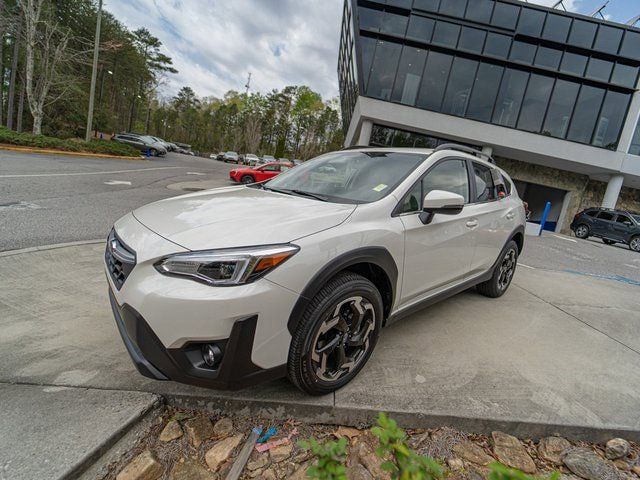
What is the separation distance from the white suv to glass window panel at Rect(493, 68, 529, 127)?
19.4 metres

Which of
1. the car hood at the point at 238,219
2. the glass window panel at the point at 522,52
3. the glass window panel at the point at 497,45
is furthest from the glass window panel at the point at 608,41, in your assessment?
the car hood at the point at 238,219

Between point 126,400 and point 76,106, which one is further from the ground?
point 76,106

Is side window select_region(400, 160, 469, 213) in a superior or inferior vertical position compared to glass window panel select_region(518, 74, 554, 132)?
inferior

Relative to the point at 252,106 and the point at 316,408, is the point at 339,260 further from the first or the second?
the point at 252,106

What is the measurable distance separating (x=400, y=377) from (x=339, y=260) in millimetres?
1084

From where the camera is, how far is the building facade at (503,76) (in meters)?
18.3

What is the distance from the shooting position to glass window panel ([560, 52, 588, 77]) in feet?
61.7

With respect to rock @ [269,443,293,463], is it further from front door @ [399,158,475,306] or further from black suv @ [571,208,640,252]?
black suv @ [571,208,640,252]

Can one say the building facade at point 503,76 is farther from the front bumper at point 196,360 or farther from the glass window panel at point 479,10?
the front bumper at point 196,360

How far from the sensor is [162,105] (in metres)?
67.5

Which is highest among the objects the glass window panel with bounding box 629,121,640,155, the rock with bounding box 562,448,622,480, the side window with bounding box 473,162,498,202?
the glass window panel with bounding box 629,121,640,155

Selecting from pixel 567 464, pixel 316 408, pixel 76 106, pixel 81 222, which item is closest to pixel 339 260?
pixel 316 408

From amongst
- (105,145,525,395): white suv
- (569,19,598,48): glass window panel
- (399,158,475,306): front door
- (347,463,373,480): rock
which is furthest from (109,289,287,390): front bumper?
(569,19,598,48): glass window panel

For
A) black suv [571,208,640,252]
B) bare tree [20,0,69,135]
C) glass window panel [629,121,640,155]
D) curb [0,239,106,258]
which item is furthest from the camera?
glass window panel [629,121,640,155]
